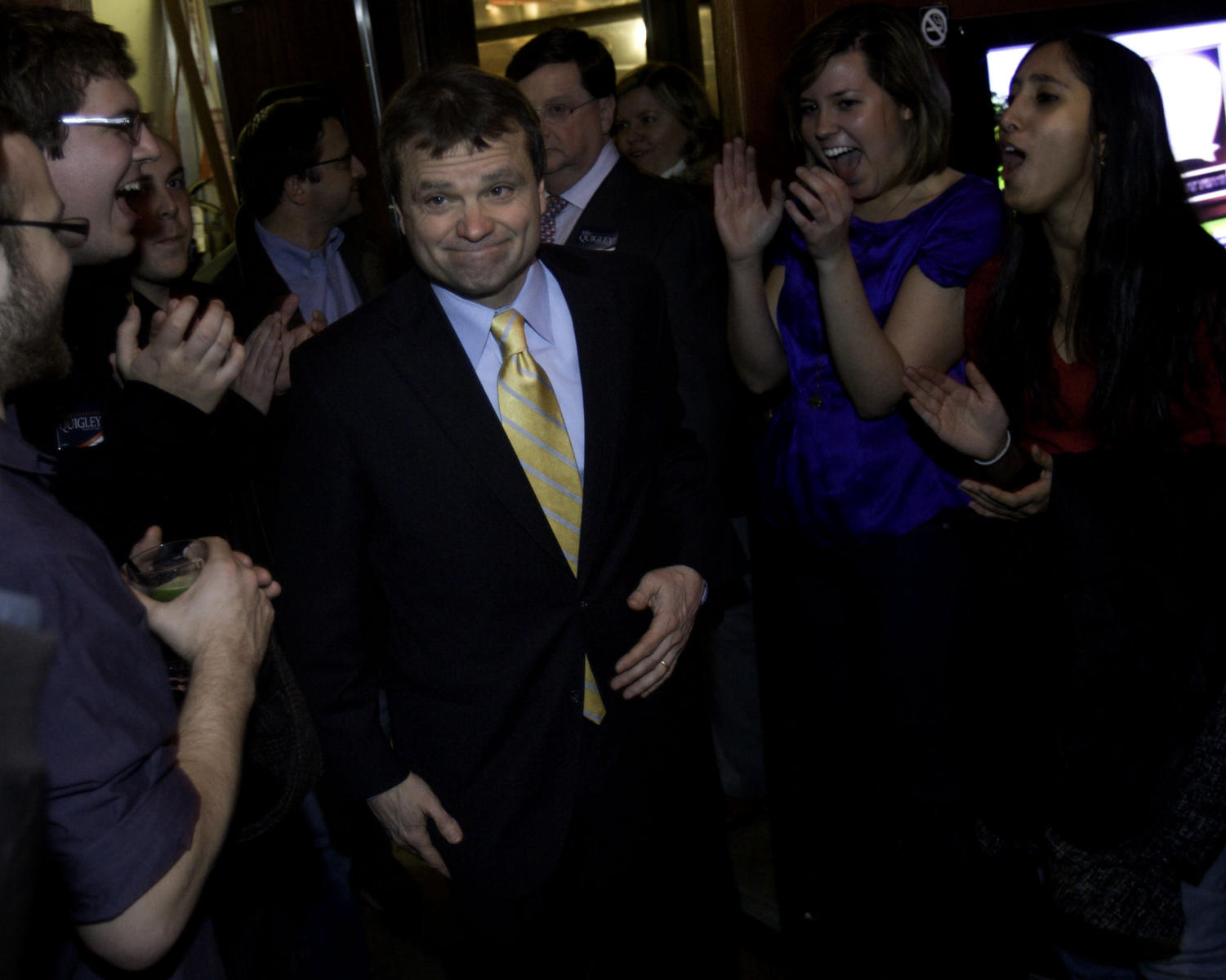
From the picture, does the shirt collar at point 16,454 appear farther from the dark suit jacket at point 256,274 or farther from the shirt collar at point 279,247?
the shirt collar at point 279,247

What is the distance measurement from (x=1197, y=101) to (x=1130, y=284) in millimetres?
1098

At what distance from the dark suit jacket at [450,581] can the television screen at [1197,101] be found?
164cm

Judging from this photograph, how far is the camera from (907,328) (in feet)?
6.70

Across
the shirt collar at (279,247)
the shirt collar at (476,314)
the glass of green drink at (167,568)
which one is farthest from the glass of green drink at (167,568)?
the shirt collar at (279,247)

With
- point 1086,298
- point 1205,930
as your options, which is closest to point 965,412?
point 1086,298

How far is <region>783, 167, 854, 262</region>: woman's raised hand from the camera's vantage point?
1.94 m

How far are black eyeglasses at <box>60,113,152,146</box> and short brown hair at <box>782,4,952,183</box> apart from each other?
1.30m

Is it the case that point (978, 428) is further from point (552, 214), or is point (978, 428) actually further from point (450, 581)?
point (552, 214)

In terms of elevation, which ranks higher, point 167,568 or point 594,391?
point 594,391

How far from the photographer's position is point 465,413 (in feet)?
5.40

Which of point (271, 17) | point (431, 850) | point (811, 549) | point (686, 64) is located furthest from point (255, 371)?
point (686, 64)

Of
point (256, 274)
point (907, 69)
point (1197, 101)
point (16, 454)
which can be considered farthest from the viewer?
point (256, 274)

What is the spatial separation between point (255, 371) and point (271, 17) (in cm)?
322

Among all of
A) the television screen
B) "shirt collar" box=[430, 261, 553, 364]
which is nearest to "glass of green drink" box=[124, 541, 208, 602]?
"shirt collar" box=[430, 261, 553, 364]
